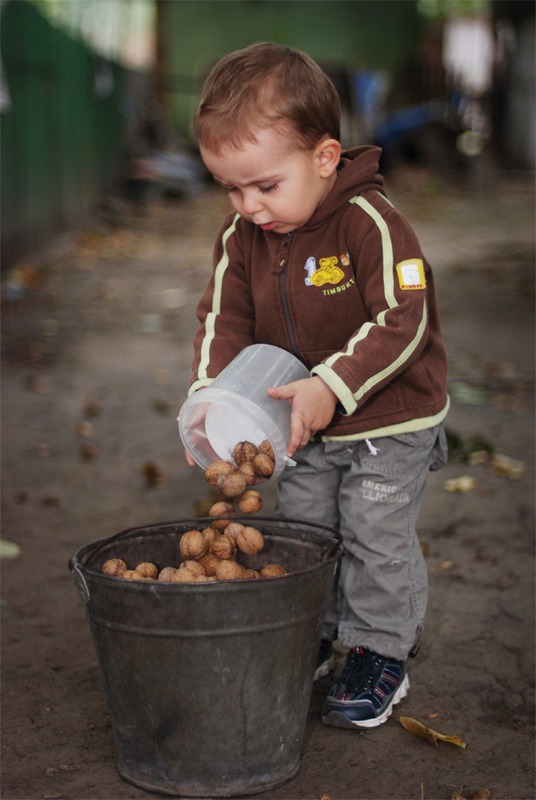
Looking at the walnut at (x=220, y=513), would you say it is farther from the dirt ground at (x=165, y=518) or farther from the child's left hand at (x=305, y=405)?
the dirt ground at (x=165, y=518)

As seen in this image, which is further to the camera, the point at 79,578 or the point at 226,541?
the point at 226,541

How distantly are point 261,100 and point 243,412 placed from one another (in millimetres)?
736

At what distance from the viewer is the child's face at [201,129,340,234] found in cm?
260

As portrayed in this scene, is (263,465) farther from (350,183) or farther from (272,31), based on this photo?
(272,31)

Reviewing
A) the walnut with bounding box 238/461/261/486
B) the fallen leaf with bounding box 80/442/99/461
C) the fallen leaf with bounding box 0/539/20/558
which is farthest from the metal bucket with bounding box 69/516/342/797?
the fallen leaf with bounding box 80/442/99/461

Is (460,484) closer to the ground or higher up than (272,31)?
closer to the ground

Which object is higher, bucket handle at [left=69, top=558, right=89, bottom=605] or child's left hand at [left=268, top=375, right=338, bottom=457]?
child's left hand at [left=268, top=375, right=338, bottom=457]

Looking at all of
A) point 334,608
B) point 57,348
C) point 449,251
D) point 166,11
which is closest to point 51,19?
point 449,251

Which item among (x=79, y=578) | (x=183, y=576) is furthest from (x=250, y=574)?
(x=79, y=578)

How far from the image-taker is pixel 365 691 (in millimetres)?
2824

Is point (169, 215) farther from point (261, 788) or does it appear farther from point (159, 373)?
point (261, 788)

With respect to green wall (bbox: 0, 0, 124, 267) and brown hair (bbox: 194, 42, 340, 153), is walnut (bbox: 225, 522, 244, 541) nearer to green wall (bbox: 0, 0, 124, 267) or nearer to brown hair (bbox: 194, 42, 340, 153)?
brown hair (bbox: 194, 42, 340, 153)

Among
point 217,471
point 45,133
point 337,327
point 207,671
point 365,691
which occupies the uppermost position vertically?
point 337,327

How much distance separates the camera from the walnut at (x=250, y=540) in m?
2.56
